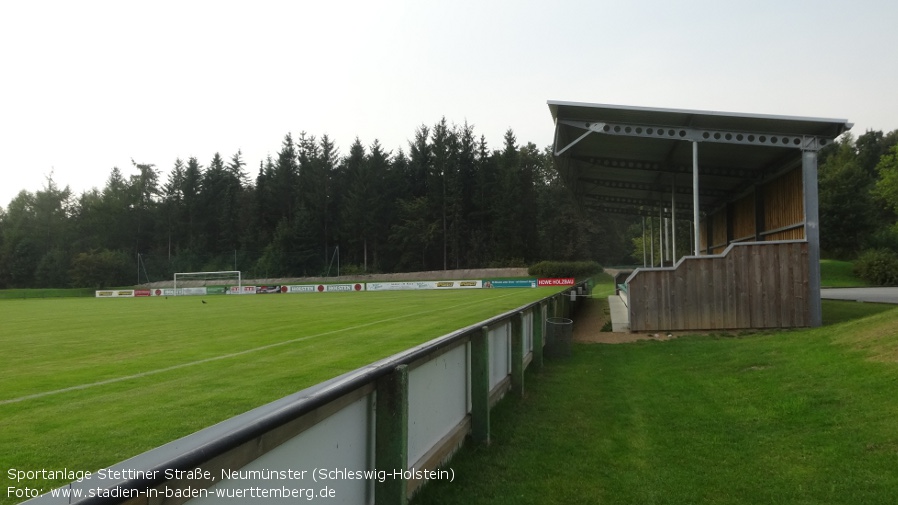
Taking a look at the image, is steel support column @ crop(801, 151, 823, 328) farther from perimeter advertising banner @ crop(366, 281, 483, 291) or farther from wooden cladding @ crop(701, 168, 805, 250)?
perimeter advertising banner @ crop(366, 281, 483, 291)

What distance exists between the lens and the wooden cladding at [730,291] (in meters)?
14.0

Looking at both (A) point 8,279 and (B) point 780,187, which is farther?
(A) point 8,279

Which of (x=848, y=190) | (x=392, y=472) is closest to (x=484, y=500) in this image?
(x=392, y=472)

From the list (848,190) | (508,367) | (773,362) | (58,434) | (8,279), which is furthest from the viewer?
(8,279)

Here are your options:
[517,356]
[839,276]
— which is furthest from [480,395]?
[839,276]

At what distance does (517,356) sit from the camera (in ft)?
24.3

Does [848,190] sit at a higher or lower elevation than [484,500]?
higher

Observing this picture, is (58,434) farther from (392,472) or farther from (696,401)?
(696,401)

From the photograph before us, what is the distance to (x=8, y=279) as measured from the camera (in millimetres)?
81500

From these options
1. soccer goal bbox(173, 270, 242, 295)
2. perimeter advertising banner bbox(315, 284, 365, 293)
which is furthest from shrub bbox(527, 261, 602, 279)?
soccer goal bbox(173, 270, 242, 295)

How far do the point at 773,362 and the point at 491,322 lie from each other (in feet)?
16.6

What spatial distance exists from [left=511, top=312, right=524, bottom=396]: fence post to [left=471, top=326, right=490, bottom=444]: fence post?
192 centimetres

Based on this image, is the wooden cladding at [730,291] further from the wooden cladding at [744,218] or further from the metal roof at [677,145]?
the wooden cladding at [744,218]

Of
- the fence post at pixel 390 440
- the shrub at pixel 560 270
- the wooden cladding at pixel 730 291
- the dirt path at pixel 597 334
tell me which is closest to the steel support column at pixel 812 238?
the wooden cladding at pixel 730 291
